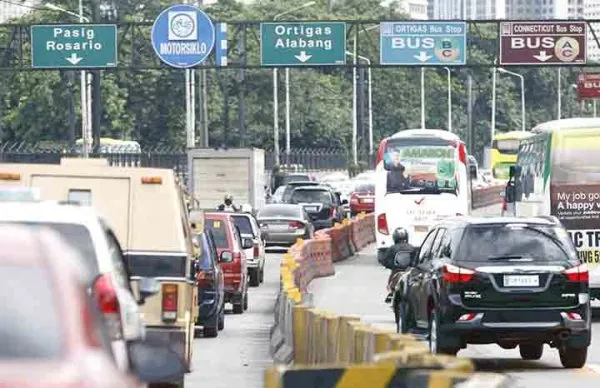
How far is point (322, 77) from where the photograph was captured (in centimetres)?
12694

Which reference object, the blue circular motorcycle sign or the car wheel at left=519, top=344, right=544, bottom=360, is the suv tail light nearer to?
the car wheel at left=519, top=344, right=544, bottom=360

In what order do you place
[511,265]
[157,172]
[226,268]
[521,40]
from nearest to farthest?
1. [157,172]
2. [511,265]
3. [226,268]
4. [521,40]

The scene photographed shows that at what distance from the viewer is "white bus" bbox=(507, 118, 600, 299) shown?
2867cm

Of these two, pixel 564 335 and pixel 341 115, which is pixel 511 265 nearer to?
pixel 564 335

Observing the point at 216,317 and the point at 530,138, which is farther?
the point at 530,138

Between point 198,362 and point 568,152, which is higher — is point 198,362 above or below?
below

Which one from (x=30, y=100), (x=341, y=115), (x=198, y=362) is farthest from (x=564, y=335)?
(x=341, y=115)

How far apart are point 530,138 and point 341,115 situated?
9322 cm

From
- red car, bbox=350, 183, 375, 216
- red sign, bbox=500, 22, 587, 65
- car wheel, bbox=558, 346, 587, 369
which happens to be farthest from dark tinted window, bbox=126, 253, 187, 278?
red car, bbox=350, 183, 375, 216

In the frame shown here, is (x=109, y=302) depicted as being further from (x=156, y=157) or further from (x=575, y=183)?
(x=156, y=157)

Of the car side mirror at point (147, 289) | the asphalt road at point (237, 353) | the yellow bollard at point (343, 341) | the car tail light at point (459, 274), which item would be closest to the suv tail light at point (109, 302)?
the car side mirror at point (147, 289)

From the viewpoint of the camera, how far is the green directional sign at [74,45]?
58.4m

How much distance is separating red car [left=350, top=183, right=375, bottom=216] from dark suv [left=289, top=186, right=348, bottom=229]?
38.9 feet

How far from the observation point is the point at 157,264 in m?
16.4
